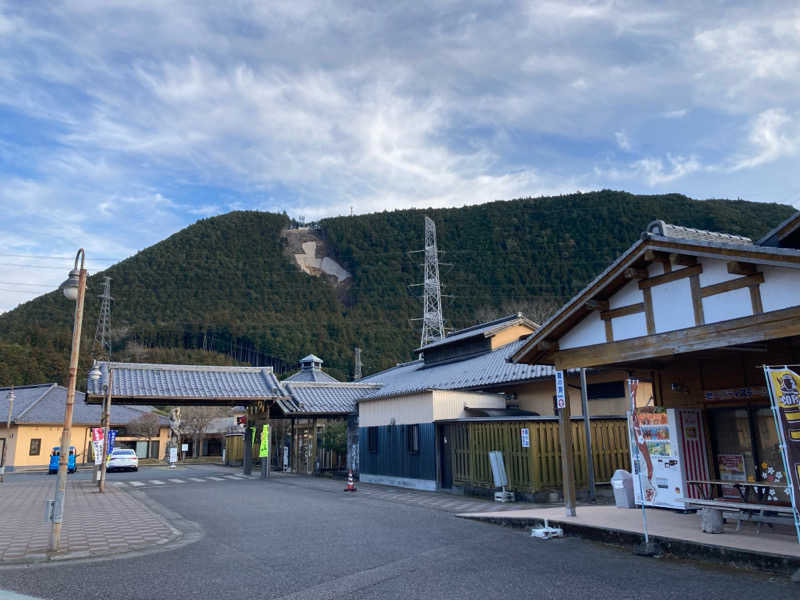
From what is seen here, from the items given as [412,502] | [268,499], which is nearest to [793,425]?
[412,502]

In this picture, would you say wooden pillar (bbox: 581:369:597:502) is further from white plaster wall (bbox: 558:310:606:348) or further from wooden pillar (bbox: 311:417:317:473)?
wooden pillar (bbox: 311:417:317:473)

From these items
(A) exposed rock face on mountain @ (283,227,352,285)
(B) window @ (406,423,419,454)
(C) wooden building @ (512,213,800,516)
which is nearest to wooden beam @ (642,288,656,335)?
(C) wooden building @ (512,213,800,516)

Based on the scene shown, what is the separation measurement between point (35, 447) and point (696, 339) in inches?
1657

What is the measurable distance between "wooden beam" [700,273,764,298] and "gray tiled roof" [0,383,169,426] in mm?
37481

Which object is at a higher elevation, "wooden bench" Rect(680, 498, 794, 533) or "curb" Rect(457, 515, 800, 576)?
"wooden bench" Rect(680, 498, 794, 533)

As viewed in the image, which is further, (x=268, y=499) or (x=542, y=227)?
(x=542, y=227)

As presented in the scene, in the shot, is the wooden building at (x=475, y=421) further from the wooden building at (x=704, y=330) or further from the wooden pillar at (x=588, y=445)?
the wooden building at (x=704, y=330)

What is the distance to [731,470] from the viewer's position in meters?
9.95

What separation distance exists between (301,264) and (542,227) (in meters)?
44.6

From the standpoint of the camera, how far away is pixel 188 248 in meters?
102

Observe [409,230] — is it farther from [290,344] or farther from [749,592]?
[749,592]

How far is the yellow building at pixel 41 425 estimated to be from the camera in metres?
36.5

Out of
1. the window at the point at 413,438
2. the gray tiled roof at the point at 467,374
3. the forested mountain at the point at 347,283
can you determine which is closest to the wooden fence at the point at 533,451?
the window at the point at 413,438

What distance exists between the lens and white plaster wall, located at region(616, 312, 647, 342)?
349 inches
